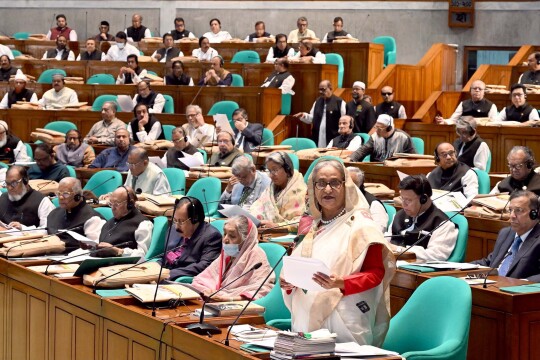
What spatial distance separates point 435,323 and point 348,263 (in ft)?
1.68

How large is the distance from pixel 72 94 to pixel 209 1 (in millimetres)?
4427

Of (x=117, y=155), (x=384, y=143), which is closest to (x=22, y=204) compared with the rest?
(x=117, y=155)

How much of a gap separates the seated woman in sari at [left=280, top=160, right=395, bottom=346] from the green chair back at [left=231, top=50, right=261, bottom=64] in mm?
8730

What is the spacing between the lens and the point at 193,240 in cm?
508

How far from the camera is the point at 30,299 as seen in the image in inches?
183

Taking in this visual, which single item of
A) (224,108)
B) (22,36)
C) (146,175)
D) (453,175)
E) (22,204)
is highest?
(22,36)

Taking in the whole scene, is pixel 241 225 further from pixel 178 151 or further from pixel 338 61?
pixel 338 61

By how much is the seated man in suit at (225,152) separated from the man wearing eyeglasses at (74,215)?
229cm

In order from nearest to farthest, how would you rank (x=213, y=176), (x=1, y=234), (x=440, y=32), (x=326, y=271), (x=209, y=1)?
(x=326, y=271), (x=1, y=234), (x=213, y=176), (x=440, y=32), (x=209, y=1)

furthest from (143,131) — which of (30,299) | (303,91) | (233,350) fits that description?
(233,350)

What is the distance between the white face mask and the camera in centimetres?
448

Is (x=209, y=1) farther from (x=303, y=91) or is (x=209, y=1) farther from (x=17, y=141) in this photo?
(x=17, y=141)

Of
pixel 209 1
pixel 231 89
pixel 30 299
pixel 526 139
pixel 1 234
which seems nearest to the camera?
pixel 30 299

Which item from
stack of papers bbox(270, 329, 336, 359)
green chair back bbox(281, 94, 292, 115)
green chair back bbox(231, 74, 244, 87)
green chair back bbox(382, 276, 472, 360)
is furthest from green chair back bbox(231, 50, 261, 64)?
stack of papers bbox(270, 329, 336, 359)
